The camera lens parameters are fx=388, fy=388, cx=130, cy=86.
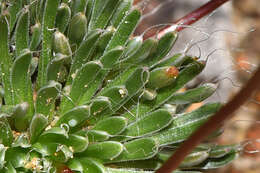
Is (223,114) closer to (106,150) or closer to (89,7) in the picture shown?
(106,150)

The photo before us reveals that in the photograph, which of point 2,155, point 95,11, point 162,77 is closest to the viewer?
point 2,155

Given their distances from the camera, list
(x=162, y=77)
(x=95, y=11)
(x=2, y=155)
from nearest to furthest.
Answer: (x=2, y=155) → (x=162, y=77) → (x=95, y=11)

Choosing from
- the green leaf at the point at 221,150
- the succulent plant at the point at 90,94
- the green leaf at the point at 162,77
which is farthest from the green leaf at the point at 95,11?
the green leaf at the point at 221,150

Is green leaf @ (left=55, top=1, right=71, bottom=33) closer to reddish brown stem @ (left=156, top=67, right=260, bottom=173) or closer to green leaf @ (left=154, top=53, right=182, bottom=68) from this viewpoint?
green leaf @ (left=154, top=53, right=182, bottom=68)

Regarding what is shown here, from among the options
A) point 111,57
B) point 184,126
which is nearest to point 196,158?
point 184,126

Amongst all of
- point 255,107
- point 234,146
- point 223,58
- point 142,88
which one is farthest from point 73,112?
point 255,107

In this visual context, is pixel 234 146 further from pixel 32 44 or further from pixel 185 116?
pixel 32 44

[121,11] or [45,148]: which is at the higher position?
[121,11]

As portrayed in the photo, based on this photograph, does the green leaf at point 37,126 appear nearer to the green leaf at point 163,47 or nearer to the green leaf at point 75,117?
the green leaf at point 75,117
